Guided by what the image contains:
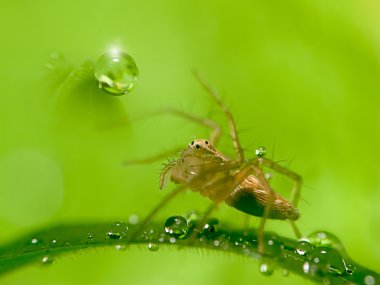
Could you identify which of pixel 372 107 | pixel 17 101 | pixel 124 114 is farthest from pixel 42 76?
pixel 372 107

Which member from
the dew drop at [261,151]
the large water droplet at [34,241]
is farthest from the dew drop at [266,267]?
the dew drop at [261,151]

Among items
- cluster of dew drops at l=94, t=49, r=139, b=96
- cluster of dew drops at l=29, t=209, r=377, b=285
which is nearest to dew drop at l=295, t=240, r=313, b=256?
cluster of dew drops at l=29, t=209, r=377, b=285

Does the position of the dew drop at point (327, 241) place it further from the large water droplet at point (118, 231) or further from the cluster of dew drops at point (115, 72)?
the cluster of dew drops at point (115, 72)

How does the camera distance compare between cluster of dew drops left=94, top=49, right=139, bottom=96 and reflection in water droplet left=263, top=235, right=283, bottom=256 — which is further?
cluster of dew drops left=94, top=49, right=139, bottom=96

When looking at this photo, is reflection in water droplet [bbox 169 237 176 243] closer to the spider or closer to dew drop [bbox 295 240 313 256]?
dew drop [bbox 295 240 313 256]

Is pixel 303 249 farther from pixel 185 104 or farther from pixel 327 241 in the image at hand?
pixel 185 104

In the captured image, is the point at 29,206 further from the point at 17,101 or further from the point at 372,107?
the point at 372,107

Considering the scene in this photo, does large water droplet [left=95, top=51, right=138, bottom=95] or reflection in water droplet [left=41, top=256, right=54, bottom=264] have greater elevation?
large water droplet [left=95, top=51, right=138, bottom=95]
